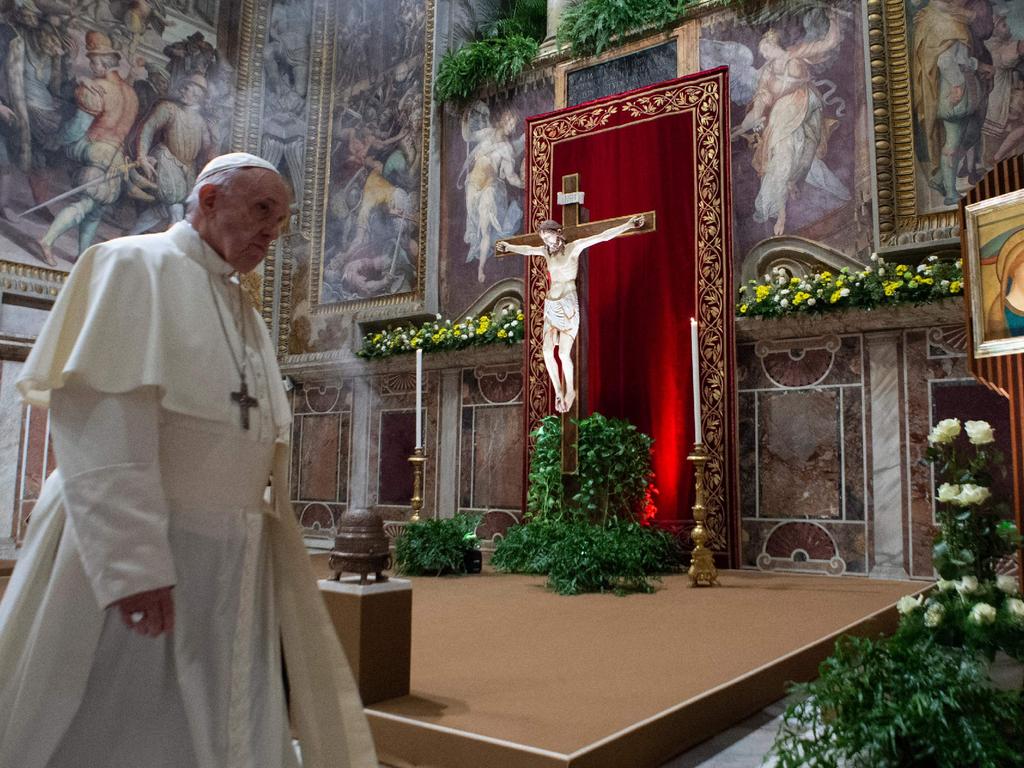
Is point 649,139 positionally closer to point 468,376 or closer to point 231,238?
point 468,376

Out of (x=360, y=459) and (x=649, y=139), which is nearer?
(x=649, y=139)

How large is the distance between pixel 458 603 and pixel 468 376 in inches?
193

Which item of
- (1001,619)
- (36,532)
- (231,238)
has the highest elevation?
(231,238)

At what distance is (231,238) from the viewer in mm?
2102

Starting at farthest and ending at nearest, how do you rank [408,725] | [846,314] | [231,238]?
[846,314]
[408,725]
[231,238]

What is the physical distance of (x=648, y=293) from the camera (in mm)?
8773

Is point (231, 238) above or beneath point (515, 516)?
above

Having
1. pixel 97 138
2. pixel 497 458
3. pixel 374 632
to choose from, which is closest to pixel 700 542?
pixel 497 458

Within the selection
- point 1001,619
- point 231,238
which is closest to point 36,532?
point 231,238

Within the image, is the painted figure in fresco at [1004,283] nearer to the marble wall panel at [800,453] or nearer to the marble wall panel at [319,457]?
the marble wall panel at [800,453]

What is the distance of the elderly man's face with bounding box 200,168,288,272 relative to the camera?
2055 millimetres

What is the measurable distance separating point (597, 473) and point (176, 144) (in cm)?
780

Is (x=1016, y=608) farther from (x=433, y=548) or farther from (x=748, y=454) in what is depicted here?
(x=748, y=454)

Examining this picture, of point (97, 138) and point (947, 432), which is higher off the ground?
point (97, 138)
